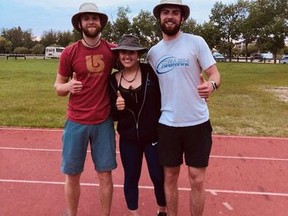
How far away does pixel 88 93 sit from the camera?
10.7ft

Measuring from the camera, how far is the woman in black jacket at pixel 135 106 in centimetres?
333

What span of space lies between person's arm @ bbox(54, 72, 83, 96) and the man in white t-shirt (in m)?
0.65

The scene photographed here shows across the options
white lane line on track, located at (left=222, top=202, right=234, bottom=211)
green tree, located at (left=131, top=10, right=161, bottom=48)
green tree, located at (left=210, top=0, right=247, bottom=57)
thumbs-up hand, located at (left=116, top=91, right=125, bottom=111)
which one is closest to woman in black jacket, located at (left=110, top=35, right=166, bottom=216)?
thumbs-up hand, located at (left=116, top=91, right=125, bottom=111)

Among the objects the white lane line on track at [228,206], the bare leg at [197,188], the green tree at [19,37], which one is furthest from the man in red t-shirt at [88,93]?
the green tree at [19,37]

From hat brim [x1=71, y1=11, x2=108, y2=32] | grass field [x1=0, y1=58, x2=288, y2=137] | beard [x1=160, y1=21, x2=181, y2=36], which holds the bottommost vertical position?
grass field [x1=0, y1=58, x2=288, y2=137]

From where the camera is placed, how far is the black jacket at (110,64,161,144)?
11.0 feet

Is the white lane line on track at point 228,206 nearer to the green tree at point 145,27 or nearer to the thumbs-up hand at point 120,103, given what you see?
the thumbs-up hand at point 120,103

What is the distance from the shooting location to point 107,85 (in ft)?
11.0

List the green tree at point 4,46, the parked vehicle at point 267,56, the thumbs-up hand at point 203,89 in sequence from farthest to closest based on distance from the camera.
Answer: the green tree at point 4,46
the parked vehicle at point 267,56
the thumbs-up hand at point 203,89

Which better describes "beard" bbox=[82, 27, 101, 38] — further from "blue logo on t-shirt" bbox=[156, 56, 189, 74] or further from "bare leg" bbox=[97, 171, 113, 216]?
"bare leg" bbox=[97, 171, 113, 216]

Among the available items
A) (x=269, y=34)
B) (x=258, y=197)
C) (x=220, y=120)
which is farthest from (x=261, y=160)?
(x=269, y=34)

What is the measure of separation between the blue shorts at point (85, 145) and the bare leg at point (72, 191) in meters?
0.09

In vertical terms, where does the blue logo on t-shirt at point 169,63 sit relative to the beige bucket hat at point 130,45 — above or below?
below

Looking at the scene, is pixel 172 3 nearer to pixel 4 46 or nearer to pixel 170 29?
pixel 170 29
